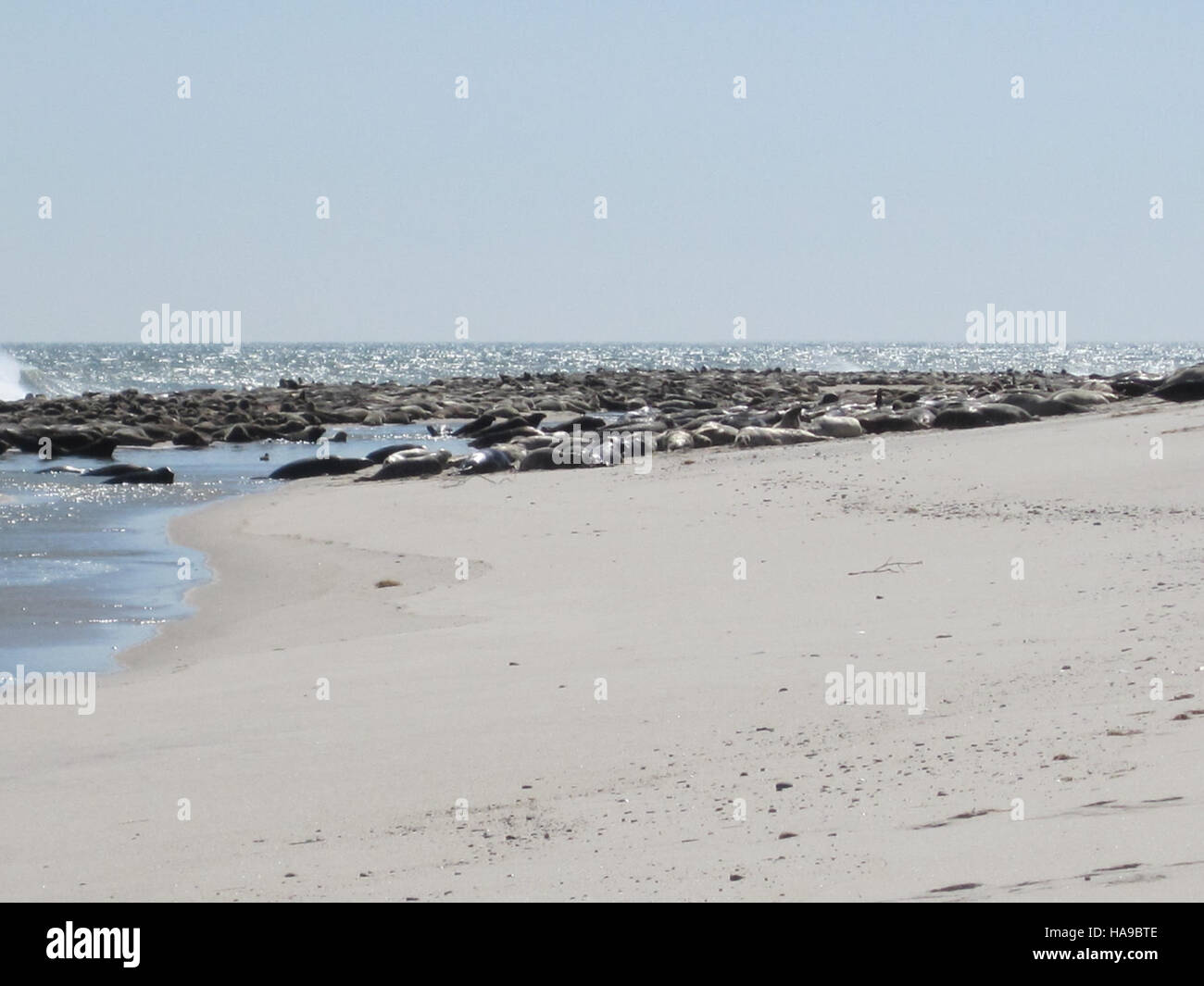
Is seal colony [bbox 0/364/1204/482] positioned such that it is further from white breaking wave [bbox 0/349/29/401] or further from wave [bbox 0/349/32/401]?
wave [bbox 0/349/32/401]

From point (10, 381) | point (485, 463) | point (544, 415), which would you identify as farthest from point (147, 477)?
point (10, 381)

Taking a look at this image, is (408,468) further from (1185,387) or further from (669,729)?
(669,729)

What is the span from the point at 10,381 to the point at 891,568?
5190cm

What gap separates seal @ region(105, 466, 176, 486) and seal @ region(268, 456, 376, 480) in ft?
5.18

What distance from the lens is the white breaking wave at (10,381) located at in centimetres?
5211

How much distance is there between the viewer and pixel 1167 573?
25.7ft

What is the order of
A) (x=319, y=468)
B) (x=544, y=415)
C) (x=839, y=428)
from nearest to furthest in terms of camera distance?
(x=319, y=468) < (x=839, y=428) < (x=544, y=415)

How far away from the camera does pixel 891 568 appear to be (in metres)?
9.42

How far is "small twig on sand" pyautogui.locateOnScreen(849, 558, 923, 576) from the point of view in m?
9.30

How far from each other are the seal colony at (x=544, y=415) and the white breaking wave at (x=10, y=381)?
7.11 m

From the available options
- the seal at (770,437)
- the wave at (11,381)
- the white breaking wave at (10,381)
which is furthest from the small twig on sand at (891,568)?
the wave at (11,381)

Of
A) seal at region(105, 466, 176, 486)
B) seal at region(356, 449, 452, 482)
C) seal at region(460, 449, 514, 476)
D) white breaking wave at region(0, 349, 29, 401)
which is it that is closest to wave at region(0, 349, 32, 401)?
white breaking wave at region(0, 349, 29, 401)
